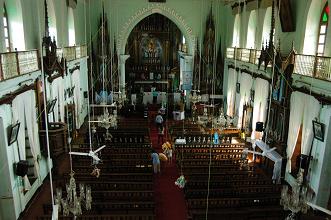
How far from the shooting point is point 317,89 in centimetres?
1143

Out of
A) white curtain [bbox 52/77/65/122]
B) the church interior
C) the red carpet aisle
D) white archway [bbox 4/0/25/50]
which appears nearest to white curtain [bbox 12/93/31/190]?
Result: the church interior

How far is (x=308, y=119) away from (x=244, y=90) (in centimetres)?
788

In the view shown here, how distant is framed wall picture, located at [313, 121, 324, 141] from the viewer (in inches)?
428

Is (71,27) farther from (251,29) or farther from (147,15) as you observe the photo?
(251,29)

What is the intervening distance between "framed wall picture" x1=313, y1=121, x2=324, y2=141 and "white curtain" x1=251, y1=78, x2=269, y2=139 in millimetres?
4615

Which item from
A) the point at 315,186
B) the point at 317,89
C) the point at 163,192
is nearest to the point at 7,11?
the point at 163,192

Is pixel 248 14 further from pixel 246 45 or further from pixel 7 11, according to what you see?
pixel 7 11

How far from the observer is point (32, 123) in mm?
12234

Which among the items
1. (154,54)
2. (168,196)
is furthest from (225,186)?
(154,54)

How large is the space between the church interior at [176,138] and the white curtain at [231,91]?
0.11 meters

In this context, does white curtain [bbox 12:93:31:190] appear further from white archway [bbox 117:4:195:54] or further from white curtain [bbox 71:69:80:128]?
white archway [bbox 117:4:195:54]

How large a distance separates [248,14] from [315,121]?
1057 centimetres

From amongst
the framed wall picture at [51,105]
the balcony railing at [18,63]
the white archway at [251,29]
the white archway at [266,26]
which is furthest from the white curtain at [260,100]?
the balcony railing at [18,63]

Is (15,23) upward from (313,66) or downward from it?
upward
